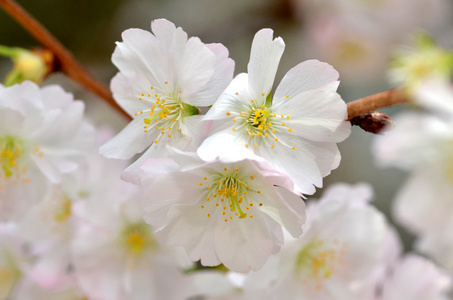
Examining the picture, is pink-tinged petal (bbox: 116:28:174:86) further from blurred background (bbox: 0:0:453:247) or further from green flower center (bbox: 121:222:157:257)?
blurred background (bbox: 0:0:453:247)

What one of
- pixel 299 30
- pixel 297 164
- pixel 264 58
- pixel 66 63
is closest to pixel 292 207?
pixel 297 164

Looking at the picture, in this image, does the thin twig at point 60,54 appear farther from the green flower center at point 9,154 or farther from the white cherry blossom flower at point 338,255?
the white cherry blossom flower at point 338,255

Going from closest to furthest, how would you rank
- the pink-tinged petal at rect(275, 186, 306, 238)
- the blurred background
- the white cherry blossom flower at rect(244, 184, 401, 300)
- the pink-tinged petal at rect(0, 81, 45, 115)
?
the pink-tinged petal at rect(275, 186, 306, 238) < the pink-tinged petal at rect(0, 81, 45, 115) < the white cherry blossom flower at rect(244, 184, 401, 300) < the blurred background

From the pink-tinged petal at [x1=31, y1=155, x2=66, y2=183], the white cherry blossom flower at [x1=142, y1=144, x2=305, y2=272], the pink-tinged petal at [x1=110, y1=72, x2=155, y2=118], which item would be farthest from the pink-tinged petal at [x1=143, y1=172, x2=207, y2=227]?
the pink-tinged petal at [x1=31, y1=155, x2=66, y2=183]

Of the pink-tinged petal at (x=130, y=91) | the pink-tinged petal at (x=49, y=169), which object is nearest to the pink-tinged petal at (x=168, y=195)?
the pink-tinged petal at (x=130, y=91)

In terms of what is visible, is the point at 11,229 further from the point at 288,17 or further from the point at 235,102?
the point at 288,17

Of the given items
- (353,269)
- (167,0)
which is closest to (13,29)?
(167,0)

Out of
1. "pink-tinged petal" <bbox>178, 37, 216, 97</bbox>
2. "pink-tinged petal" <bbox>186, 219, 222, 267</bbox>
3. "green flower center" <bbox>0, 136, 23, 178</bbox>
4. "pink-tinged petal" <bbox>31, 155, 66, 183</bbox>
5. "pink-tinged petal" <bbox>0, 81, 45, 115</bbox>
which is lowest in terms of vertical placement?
"pink-tinged petal" <bbox>186, 219, 222, 267</bbox>
